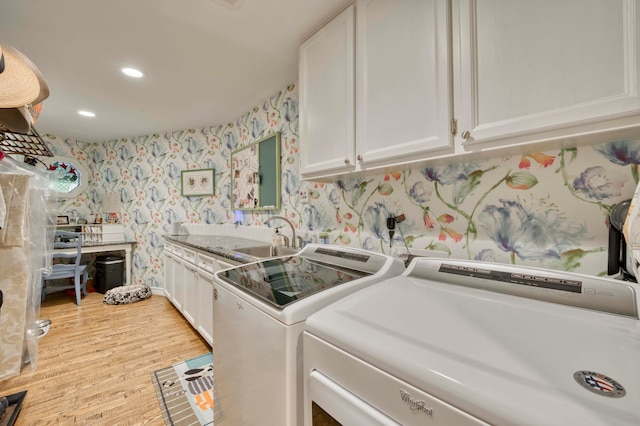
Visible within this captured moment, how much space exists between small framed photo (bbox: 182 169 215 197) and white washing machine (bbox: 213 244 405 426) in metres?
2.57

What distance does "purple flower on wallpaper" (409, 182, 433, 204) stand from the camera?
139 cm

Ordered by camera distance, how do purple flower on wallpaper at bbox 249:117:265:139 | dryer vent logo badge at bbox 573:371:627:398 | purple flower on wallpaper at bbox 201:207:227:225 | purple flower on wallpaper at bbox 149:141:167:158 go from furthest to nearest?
purple flower on wallpaper at bbox 149:141:167:158
purple flower on wallpaper at bbox 201:207:227:225
purple flower on wallpaper at bbox 249:117:265:139
dryer vent logo badge at bbox 573:371:627:398

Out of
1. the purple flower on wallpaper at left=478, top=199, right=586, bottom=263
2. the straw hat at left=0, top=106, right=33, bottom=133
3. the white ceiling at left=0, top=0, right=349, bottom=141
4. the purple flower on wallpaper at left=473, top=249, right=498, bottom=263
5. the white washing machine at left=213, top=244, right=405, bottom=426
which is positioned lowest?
the white washing machine at left=213, top=244, right=405, bottom=426

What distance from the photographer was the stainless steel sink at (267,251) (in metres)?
2.09

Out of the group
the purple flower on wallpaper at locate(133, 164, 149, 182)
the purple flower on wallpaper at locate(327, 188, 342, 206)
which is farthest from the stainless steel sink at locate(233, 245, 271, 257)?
the purple flower on wallpaper at locate(133, 164, 149, 182)

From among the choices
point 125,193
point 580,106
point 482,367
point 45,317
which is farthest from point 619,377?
point 125,193

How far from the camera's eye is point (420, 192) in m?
1.43

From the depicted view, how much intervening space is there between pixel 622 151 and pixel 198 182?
3.95m

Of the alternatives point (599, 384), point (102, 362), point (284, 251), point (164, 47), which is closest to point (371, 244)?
point (284, 251)

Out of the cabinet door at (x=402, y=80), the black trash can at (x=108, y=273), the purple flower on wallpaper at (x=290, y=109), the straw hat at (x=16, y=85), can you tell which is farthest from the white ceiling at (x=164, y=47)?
the black trash can at (x=108, y=273)

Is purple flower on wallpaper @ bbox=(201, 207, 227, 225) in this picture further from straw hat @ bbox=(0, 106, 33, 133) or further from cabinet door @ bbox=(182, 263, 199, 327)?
straw hat @ bbox=(0, 106, 33, 133)

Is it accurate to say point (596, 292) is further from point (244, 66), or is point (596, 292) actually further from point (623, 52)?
point (244, 66)

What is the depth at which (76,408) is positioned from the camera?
160cm

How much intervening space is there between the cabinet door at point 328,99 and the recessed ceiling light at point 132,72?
1.50 meters
